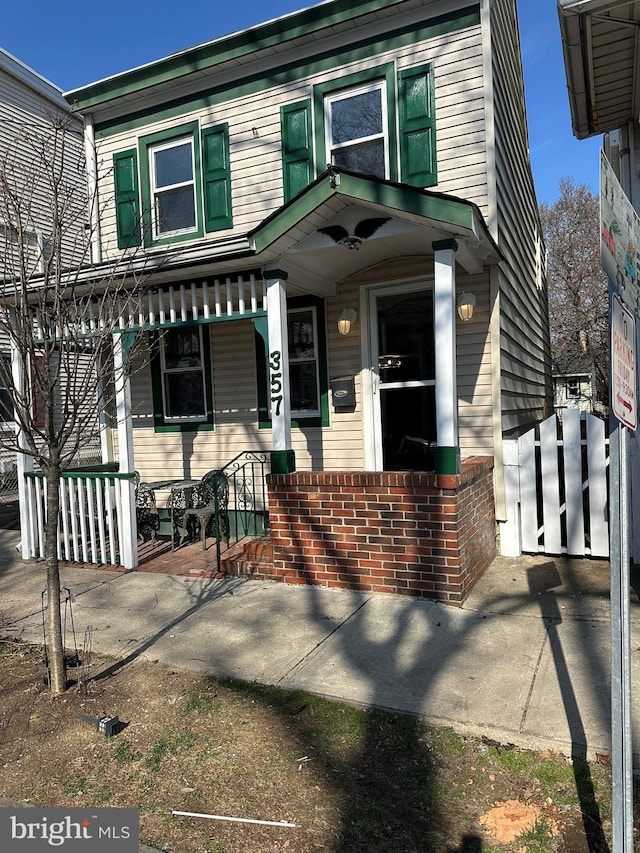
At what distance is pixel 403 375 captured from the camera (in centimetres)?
732

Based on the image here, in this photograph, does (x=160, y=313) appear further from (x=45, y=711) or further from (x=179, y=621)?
(x=45, y=711)

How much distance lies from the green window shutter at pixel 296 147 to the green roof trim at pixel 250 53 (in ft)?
1.50

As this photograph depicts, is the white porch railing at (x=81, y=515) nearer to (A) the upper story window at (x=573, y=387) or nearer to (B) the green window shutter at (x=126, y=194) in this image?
(B) the green window shutter at (x=126, y=194)

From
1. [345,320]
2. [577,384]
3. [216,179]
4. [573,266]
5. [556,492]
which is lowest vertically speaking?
[556,492]

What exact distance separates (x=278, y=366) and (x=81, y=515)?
2.96 meters

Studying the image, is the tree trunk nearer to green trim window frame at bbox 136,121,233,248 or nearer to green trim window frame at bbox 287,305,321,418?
green trim window frame at bbox 287,305,321,418

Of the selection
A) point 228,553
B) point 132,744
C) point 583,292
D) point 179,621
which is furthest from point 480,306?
point 583,292

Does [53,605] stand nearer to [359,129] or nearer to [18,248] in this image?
[18,248]

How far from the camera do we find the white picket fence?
5.89 meters

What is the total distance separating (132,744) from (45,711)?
0.75m

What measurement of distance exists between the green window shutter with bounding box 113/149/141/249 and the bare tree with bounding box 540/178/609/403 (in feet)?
84.6

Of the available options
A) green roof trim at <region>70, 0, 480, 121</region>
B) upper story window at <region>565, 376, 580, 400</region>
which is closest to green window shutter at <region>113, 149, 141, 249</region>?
green roof trim at <region>70, 0, 480, 121</region>

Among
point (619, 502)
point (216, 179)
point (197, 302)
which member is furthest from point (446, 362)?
point (216, 179)

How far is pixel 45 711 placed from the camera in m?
3.53
